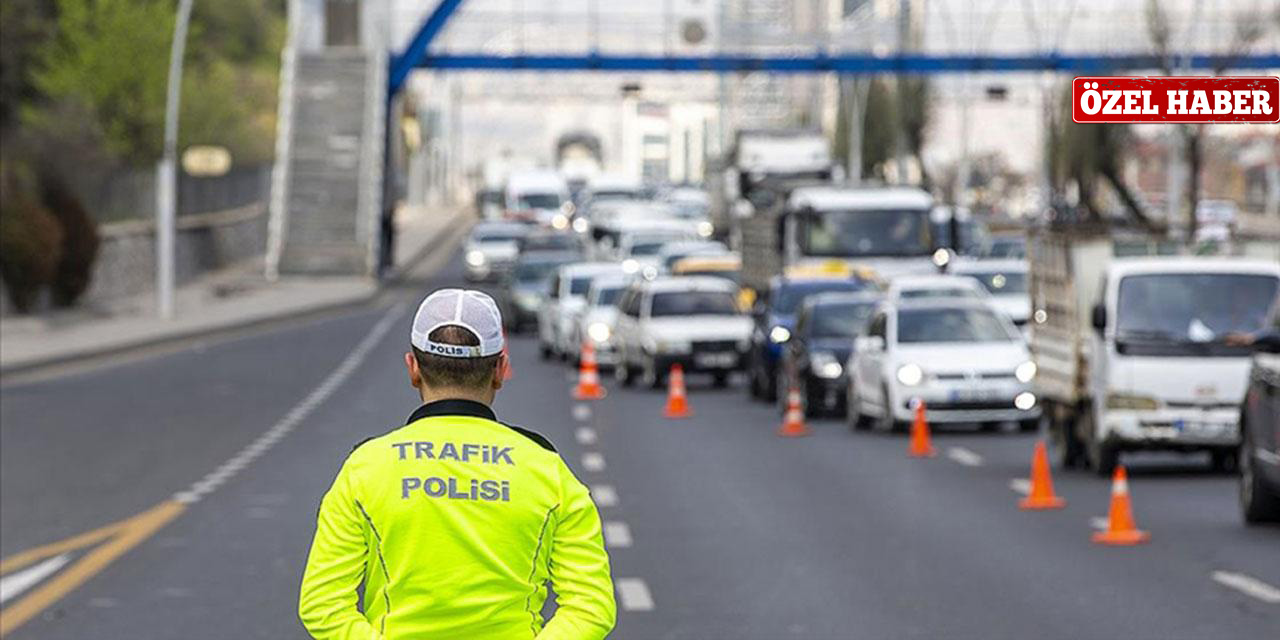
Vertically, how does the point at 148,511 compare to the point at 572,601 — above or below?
below

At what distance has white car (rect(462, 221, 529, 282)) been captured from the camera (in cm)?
7812

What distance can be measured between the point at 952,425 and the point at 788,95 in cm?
14944

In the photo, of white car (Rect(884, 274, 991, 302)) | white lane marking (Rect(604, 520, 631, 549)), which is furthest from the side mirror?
white car (Rect(884, 274, 991, 302))

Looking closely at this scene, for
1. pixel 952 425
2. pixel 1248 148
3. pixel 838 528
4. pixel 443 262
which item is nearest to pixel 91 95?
pixel 443 262

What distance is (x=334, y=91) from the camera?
85.1 meters

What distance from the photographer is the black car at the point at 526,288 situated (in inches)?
2168

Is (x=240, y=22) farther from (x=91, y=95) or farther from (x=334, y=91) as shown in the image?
(x=91, y=95)

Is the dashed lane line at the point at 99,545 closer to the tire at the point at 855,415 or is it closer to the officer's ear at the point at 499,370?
the tire at the point at 855,415

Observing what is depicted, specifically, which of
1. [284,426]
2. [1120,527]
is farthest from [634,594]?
[284,426]

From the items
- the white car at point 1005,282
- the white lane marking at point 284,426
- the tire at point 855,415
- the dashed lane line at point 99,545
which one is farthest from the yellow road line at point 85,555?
the white car at point 1005,282

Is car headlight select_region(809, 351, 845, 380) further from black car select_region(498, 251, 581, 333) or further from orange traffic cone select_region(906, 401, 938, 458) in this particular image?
black car select_region(498, 251, 581, 333)

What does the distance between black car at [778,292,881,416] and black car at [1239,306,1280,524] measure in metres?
Result: 13.3

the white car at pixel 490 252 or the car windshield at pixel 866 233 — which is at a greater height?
the car windshield at pixel 866 233

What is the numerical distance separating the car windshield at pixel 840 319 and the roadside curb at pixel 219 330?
1112 centimetres
